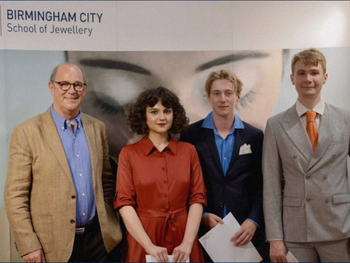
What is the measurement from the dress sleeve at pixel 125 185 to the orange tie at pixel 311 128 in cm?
140

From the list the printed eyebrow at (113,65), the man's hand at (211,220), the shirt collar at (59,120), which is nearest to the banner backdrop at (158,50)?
the printed eyebrow at (113,65)

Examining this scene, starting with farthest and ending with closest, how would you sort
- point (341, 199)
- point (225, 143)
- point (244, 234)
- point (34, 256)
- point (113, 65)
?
point (113, 65)
point (225, 143)
point (244, 234)
point (341, 199)
point (34, 256)

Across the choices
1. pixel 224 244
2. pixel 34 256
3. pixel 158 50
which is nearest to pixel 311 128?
pixel 224 244

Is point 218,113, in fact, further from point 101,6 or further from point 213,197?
point 101,6

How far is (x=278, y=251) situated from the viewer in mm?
3006

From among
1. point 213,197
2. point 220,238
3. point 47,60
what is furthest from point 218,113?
point 47,60

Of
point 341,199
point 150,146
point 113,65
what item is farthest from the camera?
point 113,65

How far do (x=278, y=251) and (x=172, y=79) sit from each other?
1.67 meters

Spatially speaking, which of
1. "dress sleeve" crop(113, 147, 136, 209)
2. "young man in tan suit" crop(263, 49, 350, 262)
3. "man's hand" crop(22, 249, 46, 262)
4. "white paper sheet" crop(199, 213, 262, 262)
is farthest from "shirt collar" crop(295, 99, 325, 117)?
"man's hand" crop(22, 249, 46, 262)

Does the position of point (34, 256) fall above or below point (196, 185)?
below

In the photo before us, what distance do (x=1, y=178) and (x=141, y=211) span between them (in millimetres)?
1272

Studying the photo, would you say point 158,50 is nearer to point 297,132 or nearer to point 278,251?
point 297,132

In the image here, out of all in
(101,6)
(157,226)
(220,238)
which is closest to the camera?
(157,226)

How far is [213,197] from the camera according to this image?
3266 mm
